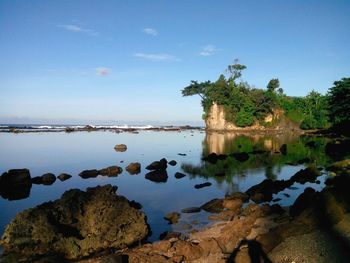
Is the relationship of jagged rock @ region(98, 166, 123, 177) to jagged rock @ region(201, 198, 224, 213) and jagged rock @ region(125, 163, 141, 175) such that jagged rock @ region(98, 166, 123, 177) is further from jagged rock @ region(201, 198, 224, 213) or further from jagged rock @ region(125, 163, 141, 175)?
jagged rock @ region(201, 198, 224, 213)

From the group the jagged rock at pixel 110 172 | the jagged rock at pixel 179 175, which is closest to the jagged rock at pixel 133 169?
the jagged rock at pixel 110 172

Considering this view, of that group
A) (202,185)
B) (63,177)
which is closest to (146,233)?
(202,185)

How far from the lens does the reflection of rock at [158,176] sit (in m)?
25.8

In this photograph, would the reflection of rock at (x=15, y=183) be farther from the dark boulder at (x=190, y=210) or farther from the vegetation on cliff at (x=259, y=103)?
the vegetation on cliff at (x=259, y=103)

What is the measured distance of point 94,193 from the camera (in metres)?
13.0

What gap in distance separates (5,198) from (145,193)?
29.4 feet

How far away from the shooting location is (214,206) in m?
16.9

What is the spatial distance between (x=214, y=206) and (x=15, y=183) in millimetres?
15407

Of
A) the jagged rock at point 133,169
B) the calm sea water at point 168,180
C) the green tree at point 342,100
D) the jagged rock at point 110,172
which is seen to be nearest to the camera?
the calm sea water at point 168,180

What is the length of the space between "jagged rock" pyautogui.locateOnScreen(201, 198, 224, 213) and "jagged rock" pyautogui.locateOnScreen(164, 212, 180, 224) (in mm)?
1857

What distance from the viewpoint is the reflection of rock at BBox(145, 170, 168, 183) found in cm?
2579

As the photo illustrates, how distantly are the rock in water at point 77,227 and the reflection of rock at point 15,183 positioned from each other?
34.1ft

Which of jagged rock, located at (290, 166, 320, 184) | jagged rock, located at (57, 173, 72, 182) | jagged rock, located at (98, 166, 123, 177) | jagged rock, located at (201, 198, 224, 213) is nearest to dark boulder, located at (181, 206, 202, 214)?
jagged rock, located at (201, 198, 224, 213)

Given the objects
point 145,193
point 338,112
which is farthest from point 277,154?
point 145,193
